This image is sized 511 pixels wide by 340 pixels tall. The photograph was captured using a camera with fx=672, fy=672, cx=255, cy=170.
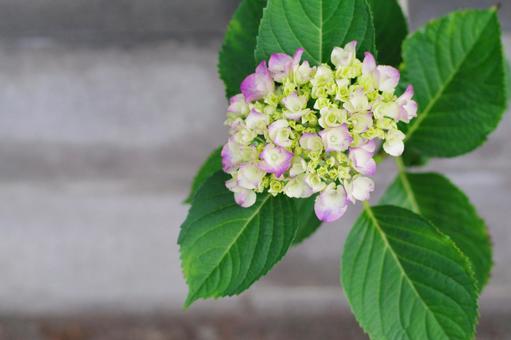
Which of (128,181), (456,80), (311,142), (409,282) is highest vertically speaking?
(128,181)

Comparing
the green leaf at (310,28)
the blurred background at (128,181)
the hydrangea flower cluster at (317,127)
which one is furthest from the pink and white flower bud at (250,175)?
the blurred background at (128,181)

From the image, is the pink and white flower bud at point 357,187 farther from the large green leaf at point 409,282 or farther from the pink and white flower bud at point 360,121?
the large green leaf at point 409,282

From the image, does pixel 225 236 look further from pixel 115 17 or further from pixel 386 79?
pixel 115 17

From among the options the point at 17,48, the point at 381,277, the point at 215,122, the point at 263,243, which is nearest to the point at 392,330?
the point at 381,277

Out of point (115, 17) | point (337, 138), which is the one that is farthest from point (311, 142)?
point (115, 17)

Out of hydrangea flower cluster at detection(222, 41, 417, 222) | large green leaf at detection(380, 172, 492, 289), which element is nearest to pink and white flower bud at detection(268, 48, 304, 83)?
hydrangea flower cluster at detection(222, 41, 417, 222)

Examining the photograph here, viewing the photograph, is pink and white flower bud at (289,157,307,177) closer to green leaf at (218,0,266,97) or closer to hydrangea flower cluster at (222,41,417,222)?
hydrangea flower cluster at (222,41,417,222)

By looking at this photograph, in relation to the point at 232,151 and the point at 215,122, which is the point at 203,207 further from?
the point at 215,122
